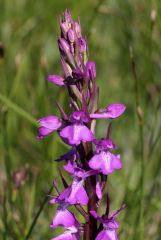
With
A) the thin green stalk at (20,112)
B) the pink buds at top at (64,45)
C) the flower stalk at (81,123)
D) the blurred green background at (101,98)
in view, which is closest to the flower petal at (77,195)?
the flower stalk at (81,123)

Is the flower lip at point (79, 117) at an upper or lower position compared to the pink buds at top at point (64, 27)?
lower

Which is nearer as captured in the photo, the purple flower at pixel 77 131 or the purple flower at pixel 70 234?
the purple flower at pixel 77 131

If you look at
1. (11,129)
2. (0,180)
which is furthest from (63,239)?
(11,129)

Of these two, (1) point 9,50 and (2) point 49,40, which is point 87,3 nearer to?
(2) point 49,40

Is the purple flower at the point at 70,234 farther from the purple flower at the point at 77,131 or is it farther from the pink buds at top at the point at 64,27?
the pink buds at top at the point at 64,27

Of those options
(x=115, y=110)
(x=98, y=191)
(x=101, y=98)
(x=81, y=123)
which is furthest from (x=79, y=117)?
(x=101, y=98)

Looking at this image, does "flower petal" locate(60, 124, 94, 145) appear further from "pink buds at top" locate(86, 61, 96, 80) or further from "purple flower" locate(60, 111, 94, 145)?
"pink buds at top" locate(86, 61, 96, 80)

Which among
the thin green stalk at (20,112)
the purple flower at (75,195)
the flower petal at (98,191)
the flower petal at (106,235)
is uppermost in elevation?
the purple flower at (75,195)
